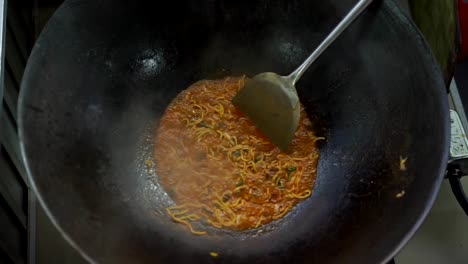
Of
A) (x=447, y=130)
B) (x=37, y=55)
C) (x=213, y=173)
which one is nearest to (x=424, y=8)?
(x=447, y=130)

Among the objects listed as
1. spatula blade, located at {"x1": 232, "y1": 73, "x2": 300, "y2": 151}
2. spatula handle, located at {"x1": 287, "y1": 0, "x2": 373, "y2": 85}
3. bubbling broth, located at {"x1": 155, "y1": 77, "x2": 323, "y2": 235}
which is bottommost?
bubbling broth, located at {"x1": 155, "y1": 77, "x2": 323, "y2": 235}

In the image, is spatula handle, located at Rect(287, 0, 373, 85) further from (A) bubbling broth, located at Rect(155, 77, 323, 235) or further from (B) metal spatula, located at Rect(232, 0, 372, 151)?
(A) bubbling broth, located at Rect(155, 77, 323, 235)

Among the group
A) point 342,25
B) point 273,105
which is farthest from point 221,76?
point 342,25

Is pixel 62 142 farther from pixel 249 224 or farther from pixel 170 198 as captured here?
pixel 249 224

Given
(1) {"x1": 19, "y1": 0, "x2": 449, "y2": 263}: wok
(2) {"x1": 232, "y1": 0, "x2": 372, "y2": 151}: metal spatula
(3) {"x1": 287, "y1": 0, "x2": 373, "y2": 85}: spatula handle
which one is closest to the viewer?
(1) {"x1": 19, "y1": 0, "x2": 449, "y2": 263}: wok

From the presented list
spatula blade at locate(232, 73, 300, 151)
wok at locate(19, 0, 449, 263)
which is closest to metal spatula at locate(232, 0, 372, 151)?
spatula blade at locate(232, 73, 300, 151)

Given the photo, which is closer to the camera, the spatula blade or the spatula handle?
the spatula handle

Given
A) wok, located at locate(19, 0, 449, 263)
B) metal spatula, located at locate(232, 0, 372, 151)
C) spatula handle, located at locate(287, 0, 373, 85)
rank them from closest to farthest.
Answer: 1. wok, located at locate(19, 0, 449, 263)
2. spatula handle, located at locate(287, 0, 373, 85)
3. metal spatula, located at locate(232, 0, 372, 151)
